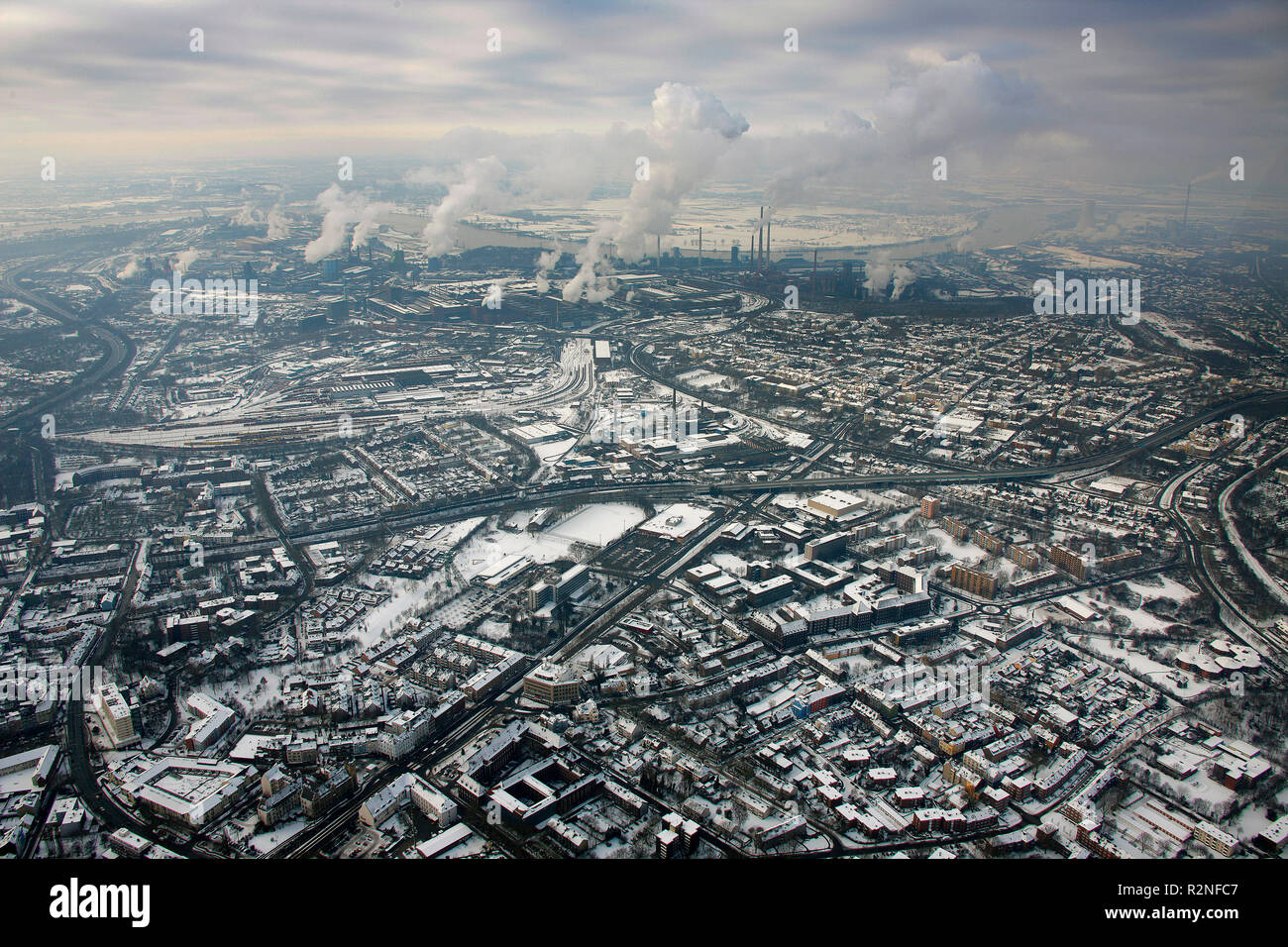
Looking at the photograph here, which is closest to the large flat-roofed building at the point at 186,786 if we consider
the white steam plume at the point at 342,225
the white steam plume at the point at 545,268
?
the white steam plume at the point at 545,268

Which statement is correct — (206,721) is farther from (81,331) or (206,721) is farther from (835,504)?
(81,331)

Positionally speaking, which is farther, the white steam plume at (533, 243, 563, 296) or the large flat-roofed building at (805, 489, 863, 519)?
the white steam plume at (533, 243, 563, 296)
